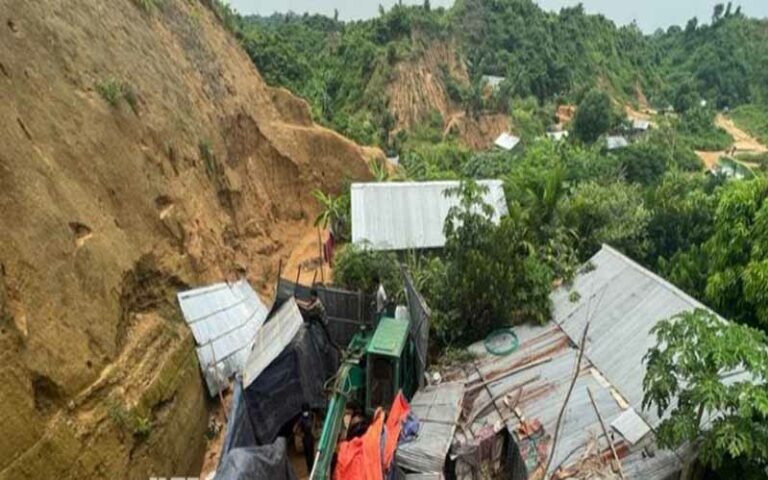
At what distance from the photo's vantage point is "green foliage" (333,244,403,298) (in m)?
12.2

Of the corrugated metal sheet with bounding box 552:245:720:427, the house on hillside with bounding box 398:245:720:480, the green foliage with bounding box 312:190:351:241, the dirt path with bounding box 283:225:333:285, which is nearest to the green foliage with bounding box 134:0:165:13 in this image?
the green foliage with bounding box 312:190:351:241

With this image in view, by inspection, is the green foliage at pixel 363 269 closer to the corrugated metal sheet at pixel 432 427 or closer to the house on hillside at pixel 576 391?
the house on hillside at pixel 576 391

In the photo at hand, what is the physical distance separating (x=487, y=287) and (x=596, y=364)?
2.36m

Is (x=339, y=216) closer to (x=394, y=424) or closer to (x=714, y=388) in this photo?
(x=394, y=424)

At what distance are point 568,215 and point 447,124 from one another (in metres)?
31.9

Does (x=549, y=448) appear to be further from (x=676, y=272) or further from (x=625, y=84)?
(x=625, y=84)

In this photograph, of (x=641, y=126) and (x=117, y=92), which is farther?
(x=641, y=126)

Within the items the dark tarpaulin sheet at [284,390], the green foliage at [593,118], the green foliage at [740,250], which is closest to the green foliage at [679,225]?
the green foliage at [740,250]

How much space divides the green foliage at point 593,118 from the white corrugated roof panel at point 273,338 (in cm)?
3669

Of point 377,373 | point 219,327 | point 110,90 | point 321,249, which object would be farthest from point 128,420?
point 321,249

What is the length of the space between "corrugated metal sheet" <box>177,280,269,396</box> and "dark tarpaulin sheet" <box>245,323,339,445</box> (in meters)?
1.74

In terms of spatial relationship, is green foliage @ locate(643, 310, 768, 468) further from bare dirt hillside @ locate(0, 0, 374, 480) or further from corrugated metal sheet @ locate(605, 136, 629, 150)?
corrugated metal sheet @ locate(605, 136, 629, 150)

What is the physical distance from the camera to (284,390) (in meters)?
8.54

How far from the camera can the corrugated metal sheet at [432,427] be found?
7371mm
